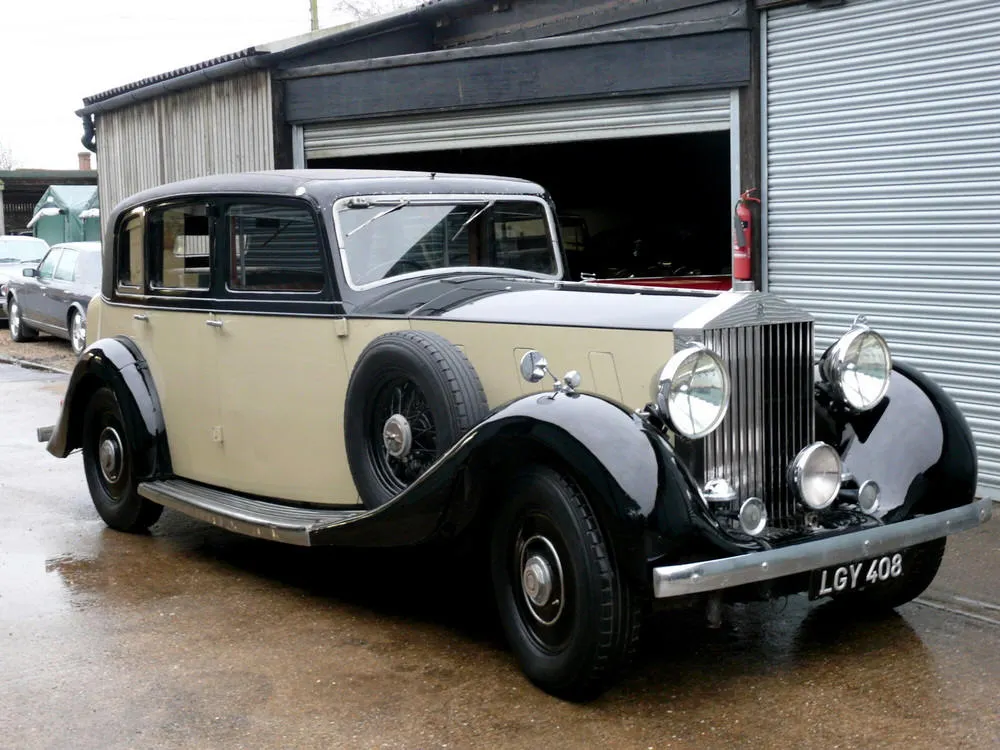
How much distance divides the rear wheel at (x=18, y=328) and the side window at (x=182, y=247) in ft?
38.6

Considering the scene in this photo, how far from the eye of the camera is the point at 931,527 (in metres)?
4.36

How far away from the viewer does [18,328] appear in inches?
688

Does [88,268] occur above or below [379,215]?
below

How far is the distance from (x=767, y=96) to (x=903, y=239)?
1.43m

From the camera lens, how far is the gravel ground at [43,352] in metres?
14.8

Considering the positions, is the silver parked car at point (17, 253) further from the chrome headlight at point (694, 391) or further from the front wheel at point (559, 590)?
the chrome headlight at point (694, 391)

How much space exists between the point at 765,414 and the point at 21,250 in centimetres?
1941

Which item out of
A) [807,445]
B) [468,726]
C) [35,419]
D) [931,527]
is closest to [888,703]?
[931,527]

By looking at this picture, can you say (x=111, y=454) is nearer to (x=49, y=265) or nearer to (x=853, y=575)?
(x=853, y=575)

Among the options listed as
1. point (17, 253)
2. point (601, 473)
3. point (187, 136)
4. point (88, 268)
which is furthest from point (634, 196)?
point (601, 473)

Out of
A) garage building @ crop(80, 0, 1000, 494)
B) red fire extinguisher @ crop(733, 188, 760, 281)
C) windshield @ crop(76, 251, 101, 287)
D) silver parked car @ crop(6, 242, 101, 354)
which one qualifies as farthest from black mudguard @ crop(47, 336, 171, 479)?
windshield @ crop(76, 251, 101, 287)

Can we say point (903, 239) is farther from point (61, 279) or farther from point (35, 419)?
point (61, 279)

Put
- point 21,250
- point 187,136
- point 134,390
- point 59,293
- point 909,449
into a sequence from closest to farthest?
point 909,449
point 134,390
point 187,136
point 59,293
point 21,250

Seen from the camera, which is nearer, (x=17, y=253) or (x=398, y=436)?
(x=398, y=436)
